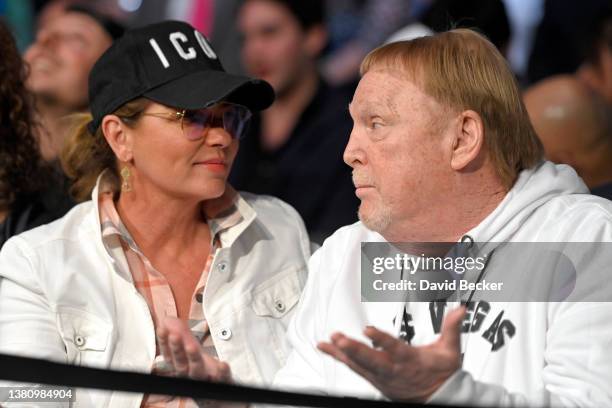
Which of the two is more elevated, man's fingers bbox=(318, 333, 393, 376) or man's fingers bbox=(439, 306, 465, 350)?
man's fingers bbox=(439, 306, 465, 350)

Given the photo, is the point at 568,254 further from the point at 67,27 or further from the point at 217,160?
the point at 67,27

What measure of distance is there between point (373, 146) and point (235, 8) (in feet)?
10.5

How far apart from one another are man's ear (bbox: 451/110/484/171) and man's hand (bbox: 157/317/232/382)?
72 cm

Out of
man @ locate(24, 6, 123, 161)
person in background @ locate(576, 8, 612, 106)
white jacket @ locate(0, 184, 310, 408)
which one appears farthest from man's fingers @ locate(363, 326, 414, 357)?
person in background @ locate(576, 8, 612, 106)

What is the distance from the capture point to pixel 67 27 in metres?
4.27

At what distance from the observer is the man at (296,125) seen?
4215 millimetres

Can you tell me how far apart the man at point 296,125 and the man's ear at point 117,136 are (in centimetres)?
122

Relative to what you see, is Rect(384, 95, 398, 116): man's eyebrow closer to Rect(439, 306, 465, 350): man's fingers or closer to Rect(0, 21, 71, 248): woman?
Rect(439, 306, 465, 350): man's fingers

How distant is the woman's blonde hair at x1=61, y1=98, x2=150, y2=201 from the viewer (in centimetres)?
310

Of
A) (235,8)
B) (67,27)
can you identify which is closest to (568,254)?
(67,27)

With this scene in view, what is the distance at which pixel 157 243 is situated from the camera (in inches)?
118

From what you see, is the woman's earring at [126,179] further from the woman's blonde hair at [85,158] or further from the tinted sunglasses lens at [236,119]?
the tinted sunglasses lens at [236,119]

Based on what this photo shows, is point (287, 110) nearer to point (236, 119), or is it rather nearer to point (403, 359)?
point (236, 119)

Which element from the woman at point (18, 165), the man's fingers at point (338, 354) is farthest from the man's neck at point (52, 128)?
the man's fingers at point (338, 354)
